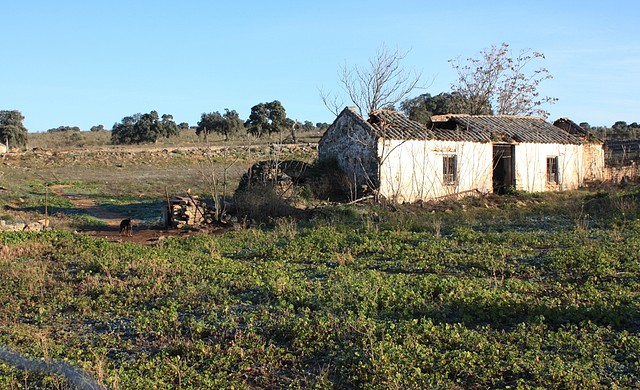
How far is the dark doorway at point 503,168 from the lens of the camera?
22938 millimetres

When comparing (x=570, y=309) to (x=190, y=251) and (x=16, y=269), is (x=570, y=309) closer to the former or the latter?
(x=190, y=251)

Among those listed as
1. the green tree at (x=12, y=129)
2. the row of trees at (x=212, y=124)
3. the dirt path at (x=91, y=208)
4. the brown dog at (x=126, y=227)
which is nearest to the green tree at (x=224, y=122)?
the row of trees at (x=212, y=124)

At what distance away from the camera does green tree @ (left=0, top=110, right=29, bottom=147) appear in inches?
1980

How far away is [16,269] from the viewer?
936 centimetres

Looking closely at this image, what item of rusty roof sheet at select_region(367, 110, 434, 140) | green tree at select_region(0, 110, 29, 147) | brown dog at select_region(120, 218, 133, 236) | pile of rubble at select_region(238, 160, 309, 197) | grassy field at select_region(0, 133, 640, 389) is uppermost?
green tree at select_region(0, 110, 29, 147)

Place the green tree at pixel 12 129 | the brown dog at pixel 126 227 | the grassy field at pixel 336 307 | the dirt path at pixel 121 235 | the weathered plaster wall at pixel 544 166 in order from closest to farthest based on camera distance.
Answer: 1. the grassy field at pixel 336 307
2. the dirt path at pixel 121 235
3. the brown dog at pixel 126 227
4. the weathered plaster wall at pixel 544 166
5. the green tree at pixel 12 129

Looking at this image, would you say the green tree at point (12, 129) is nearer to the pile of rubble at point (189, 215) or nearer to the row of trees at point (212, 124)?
the row of trees at point (212, 124)

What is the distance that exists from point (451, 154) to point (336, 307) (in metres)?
15.3

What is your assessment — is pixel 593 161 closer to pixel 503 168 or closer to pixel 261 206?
pixel 503 168

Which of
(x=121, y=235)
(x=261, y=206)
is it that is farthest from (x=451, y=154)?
(x=121, y=235)

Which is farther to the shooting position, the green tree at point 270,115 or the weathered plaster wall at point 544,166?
the green tree at point 270,115

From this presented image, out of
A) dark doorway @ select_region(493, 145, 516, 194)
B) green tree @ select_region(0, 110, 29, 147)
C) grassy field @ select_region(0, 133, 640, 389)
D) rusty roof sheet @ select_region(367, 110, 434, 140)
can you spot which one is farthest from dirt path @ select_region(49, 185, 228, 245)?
green tree @ select_region(0, 110, 29, 147)

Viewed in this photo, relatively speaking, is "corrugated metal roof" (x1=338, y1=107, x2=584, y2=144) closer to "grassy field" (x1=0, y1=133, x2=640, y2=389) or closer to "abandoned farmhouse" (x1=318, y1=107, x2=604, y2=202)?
"abandoned farmhouse" (x1=318, y1=107, x2=604, y2=202)

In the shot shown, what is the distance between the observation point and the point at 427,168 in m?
20.6
